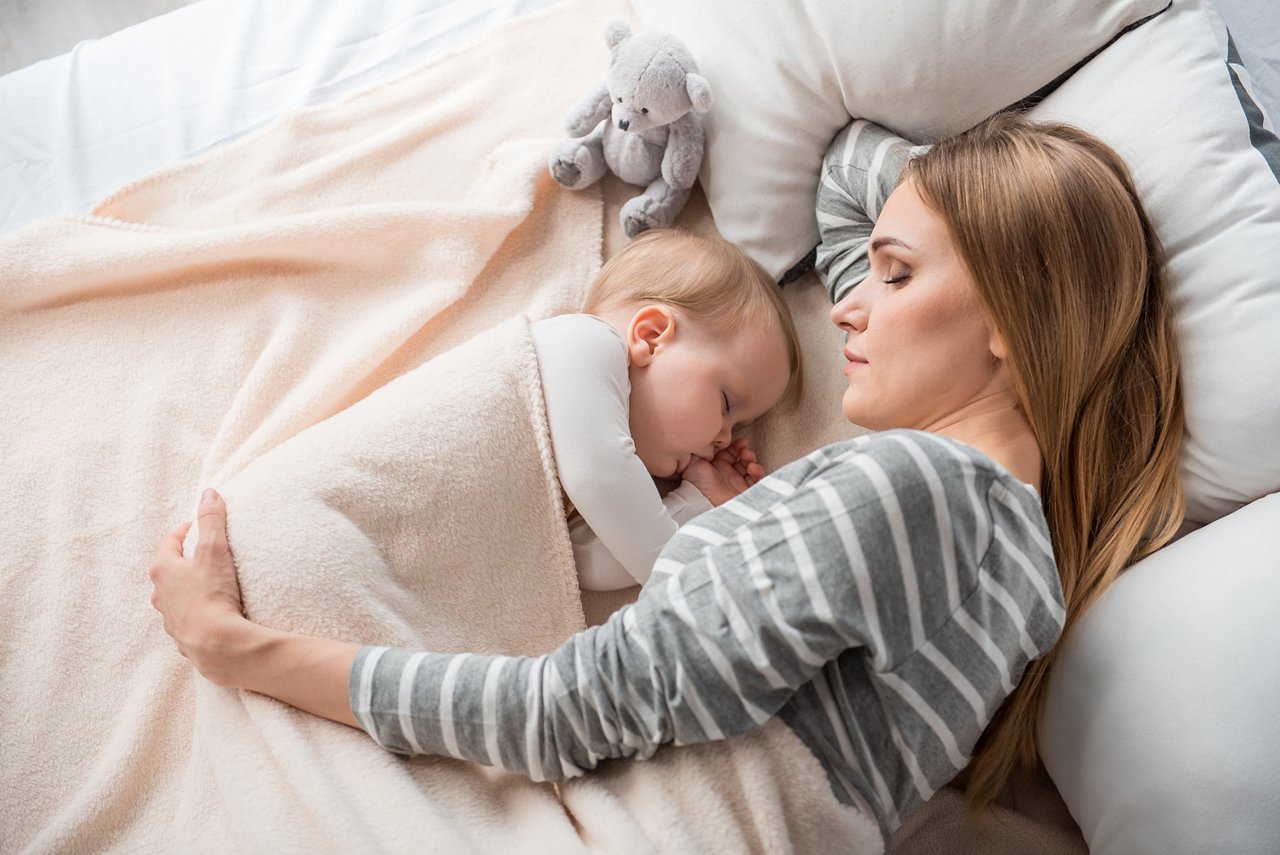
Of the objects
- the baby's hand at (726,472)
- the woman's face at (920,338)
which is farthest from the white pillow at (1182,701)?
the baby's hand at (726,472)

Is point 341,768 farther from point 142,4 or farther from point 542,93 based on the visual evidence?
point 142,4

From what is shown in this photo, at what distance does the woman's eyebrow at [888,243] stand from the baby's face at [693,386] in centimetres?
24

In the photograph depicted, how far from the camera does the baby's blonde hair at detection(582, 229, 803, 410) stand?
4.66 ft

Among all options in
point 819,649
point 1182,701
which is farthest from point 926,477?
point 1182,701

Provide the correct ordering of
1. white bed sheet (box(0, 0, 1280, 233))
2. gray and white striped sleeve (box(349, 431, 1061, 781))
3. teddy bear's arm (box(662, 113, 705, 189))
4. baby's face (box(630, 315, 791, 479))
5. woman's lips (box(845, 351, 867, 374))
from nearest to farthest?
gray and white striped sleeve (box(349, 431, 1061, 781)) < woman's lips (box(845, 351, 867, 374)) < baby's face (box(630, 315, 791, 479)) < teddy bear's arm (box(662, 113, 705, 189)) < white bed sheet (box(0, 0, 1280, 233))

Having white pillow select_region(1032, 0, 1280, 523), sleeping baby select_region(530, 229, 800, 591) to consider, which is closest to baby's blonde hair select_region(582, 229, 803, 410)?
sleeping baby select_region(530, 229, 800, 591)

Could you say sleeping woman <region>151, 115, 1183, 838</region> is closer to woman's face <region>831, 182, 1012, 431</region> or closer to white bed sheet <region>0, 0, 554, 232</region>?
woman's face <region>831, 182, 1012, 431</region>

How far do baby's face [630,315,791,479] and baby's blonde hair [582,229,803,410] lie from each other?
0.09 feet

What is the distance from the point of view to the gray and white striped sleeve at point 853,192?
1.41 m

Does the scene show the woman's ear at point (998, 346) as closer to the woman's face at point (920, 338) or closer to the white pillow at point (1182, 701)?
the woman's face at point (920, 338)

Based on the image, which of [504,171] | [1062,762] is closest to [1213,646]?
[1062,762]

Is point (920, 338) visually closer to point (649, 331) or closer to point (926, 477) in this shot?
point (926, 477)

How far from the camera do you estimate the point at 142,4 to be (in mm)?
2373

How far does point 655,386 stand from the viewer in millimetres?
1396
